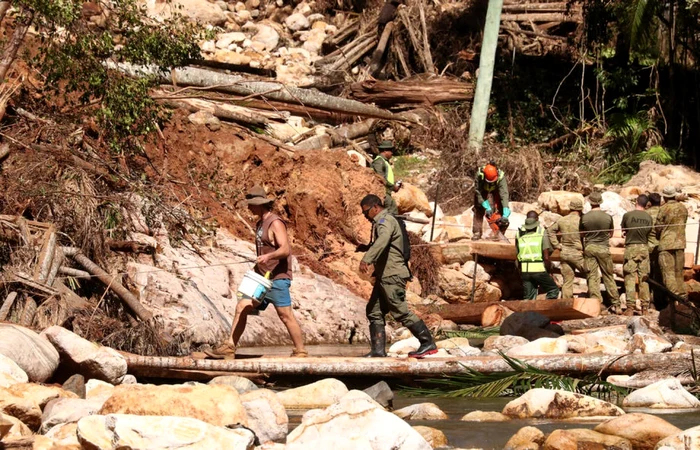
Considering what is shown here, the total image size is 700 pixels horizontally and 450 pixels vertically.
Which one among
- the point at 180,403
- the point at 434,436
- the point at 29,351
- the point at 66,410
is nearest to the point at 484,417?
the point at 434,436

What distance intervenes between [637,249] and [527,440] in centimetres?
914

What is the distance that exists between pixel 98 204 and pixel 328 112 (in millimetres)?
10404

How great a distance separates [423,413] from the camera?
9.12 metres

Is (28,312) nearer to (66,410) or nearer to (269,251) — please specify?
(269,251)

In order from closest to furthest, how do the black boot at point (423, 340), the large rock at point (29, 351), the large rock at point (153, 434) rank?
1. the large rock at point (153, 434)
2. the large rock at point (29, 351)
3. the black boot at point (423, 340)

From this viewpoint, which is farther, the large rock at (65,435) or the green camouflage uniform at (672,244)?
the green camouflage uniform at (672,244)

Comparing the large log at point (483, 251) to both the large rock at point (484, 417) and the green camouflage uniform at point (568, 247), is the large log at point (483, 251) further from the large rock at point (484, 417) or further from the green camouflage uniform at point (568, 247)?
the large rock at point (484, 417)

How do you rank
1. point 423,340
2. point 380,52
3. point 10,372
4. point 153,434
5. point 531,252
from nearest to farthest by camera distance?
point 153,434 < point 10,372 < point 423,340 < point 531,252 < point 380,52

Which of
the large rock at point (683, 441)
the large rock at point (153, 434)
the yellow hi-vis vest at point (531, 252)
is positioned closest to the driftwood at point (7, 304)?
the large rock at point (153, 434)

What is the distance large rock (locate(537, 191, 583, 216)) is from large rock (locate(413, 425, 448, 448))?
12.8m

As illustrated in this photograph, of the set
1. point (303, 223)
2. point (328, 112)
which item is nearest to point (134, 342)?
point (303, 223)

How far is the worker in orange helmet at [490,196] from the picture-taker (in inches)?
712

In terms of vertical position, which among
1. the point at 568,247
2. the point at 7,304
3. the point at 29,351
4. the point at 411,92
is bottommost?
the point at 29,351

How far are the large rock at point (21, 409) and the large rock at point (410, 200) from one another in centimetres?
1239
